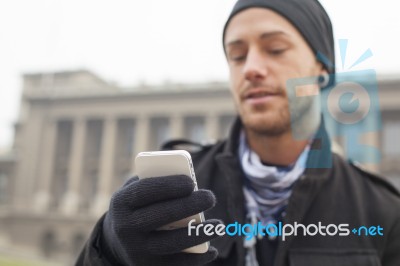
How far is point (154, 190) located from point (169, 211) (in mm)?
52

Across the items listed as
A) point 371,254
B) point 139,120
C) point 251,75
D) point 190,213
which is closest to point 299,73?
point 251,75

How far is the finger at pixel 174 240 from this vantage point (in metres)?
0.97

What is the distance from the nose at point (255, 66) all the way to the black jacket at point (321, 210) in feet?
0.61

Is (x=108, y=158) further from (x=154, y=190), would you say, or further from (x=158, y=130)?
(x=154, y=190)

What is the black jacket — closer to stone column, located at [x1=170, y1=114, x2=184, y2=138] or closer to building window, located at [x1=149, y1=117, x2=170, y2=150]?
stone column, located at [x1=170, y1=114, x2=184, y2=138]

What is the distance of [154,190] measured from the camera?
38.0 inches

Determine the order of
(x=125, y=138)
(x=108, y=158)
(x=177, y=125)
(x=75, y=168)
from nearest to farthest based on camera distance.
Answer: (x=177, y=125), (x=75, y=168), (x=108, y=158), (x=125, y=138)

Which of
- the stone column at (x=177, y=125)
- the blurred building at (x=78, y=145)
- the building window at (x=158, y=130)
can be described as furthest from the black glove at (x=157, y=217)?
the building window at (x=158, y=130)

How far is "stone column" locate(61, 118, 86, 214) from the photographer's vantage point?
30.6 meters

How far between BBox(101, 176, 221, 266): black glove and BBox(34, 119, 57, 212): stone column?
1297 inches

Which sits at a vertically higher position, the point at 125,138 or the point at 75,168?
the point at 125,138

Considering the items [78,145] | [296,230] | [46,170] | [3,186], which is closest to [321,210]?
[296,230]

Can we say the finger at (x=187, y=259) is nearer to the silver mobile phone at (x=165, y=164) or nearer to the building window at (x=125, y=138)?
the silver mobile phone at (x=165, y=164)

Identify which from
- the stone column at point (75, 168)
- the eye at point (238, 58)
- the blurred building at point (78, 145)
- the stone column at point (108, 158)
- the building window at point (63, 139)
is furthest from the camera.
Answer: the building window at point (63, 139)
